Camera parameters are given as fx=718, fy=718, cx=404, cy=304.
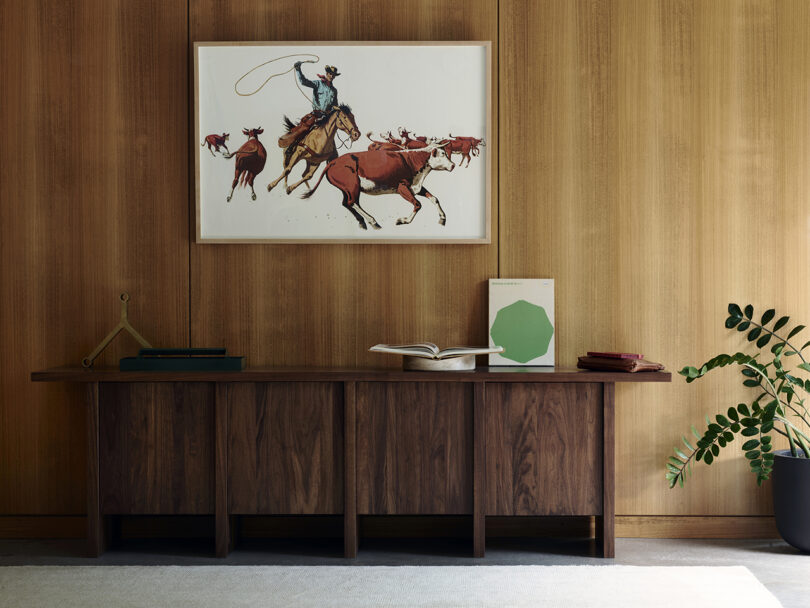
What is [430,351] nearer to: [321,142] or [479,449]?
[479,449]

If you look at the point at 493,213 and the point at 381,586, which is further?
the point at 493,213

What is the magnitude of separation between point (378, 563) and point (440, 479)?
420 mm

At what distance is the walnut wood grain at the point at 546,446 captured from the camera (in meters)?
2.89

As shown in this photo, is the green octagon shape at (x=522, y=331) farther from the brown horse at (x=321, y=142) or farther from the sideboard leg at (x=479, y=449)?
the brown horse at (x=321, y=142)

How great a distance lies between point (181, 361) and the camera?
293 centimetres

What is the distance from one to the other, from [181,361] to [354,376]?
2.36 ft

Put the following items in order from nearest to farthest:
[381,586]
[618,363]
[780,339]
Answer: [381,586] < [618,363] < [780,339]

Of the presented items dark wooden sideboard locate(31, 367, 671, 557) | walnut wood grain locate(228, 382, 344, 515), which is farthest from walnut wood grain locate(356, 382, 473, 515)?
walnut wood grain locate(228, 382, 344, 515)

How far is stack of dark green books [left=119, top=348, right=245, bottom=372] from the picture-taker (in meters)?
2.91

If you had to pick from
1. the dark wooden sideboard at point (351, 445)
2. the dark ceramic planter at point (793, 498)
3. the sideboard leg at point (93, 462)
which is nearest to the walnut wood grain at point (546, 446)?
the dark wooden sideboard at point (351, 445)

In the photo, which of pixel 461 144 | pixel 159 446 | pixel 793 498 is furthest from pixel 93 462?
pixel 793 498

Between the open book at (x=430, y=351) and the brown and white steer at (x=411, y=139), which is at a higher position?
the brown and white steer at (x=411, y=139)

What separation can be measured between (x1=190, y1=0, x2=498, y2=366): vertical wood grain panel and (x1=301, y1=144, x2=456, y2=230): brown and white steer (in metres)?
0.20

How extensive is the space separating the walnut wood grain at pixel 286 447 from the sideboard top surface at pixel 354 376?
6cm
